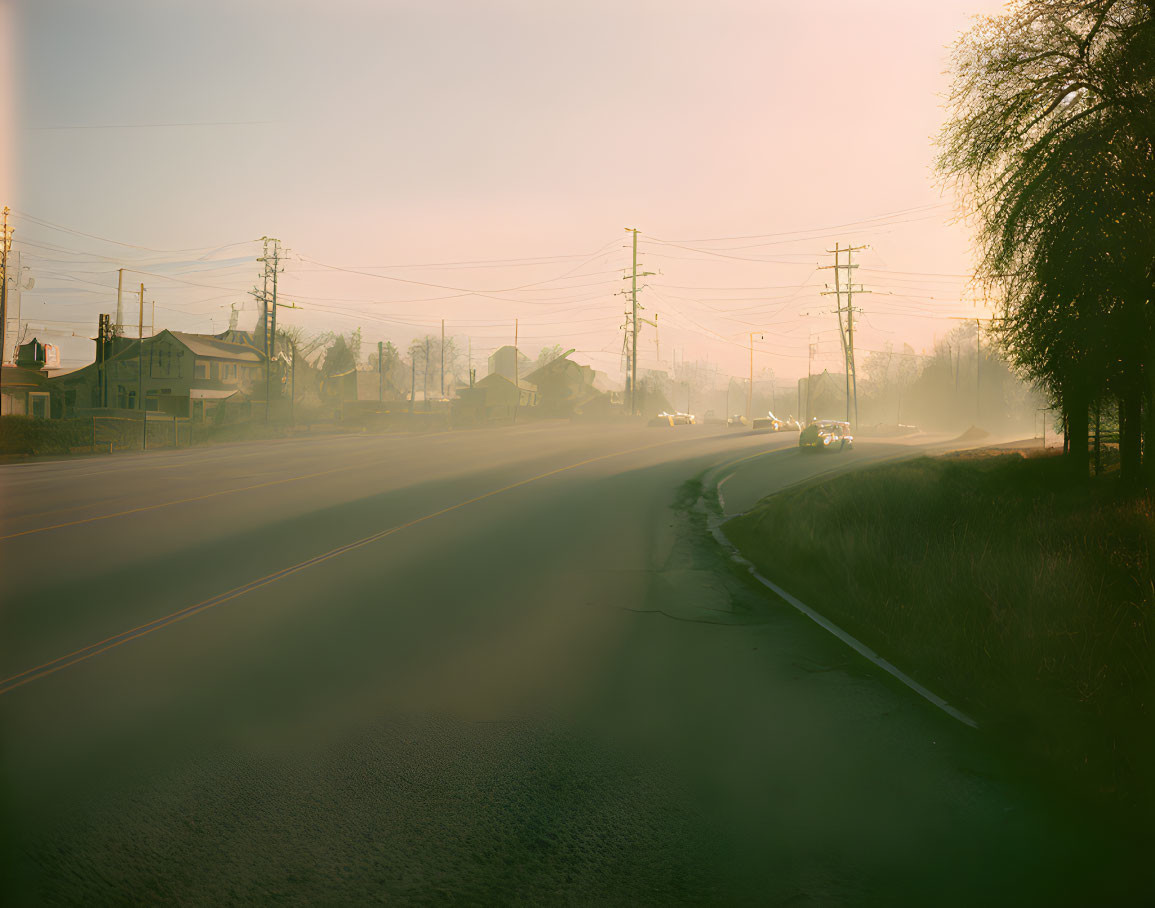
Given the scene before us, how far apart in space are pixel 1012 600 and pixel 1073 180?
11.1 metres

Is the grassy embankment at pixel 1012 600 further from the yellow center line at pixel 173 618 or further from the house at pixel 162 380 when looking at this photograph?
the house at pixel 162 380

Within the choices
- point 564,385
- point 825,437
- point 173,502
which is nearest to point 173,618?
point 173,502

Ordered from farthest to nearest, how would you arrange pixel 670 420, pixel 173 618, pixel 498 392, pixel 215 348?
pixel 498 392
pixel 215 348
pixel 670 420
pixel 173 618

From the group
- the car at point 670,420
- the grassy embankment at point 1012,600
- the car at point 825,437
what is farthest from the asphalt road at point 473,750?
the car at point 670,420

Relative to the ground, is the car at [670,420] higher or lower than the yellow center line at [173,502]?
higher

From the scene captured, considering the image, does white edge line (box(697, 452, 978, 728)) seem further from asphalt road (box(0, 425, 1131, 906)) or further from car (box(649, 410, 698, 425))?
car (box(649, 410, 698, 425))

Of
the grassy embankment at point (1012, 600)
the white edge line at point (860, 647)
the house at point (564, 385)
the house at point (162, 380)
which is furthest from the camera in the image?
the house at point (564, 385)

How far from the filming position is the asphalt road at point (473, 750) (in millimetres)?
4098

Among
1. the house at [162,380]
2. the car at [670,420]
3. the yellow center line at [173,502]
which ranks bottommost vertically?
the yellow center line at [173,502]

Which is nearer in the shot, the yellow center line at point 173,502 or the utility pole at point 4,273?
the yellow center line at point 173,502

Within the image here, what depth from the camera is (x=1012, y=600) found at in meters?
8.62

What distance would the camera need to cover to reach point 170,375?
77875mm

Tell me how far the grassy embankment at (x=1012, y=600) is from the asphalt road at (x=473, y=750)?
56cm

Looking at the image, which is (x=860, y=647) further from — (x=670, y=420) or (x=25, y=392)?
(x=25, y=392)
